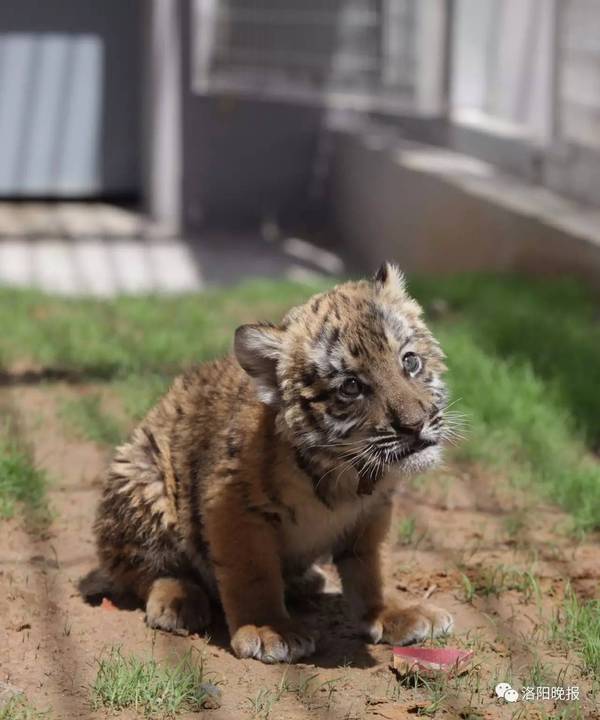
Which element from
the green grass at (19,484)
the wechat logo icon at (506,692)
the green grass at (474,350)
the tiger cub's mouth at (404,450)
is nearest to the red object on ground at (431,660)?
→ the wechat logo icon at (506,692)

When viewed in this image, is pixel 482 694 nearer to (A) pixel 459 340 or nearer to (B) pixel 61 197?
(A) pixel 459 340

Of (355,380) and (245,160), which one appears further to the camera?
(245,160)

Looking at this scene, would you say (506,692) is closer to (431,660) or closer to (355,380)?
(431,660)

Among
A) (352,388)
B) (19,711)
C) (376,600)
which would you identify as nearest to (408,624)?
(376,600)

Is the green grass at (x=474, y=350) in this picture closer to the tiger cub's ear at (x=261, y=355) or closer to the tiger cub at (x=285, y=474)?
the tiger cub at (x=285, y=474)

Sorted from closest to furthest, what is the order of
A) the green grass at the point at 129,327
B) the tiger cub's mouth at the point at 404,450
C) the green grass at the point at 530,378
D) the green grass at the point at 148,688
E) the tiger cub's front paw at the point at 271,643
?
the green grass at the point at 148,688
the tiger cub's mouth at the point at 404,450
the tiger cub's front paw at the point at 271,643
the green grass at the point at 530,378
the green grass at the point at 129,327

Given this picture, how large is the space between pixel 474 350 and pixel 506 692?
349 centimetres

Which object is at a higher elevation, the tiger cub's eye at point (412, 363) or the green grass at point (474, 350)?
the tiger cub's eye at point (412, 363)

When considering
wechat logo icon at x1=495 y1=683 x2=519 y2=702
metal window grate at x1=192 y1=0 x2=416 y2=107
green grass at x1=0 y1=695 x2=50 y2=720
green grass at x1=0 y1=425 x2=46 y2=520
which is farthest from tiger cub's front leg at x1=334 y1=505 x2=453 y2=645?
metal window grate at x1=192 y1=0 x2=416 y2=107

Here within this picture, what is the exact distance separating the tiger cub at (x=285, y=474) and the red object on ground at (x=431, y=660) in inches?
4.3

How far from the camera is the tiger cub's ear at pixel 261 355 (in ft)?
12.7

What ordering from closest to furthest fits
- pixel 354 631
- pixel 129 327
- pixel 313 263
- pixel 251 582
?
pixel 251 582 → pixel 354 631 → pixel 129 327 → pixel 313 263

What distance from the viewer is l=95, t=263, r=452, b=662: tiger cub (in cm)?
372

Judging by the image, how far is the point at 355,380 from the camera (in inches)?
146
